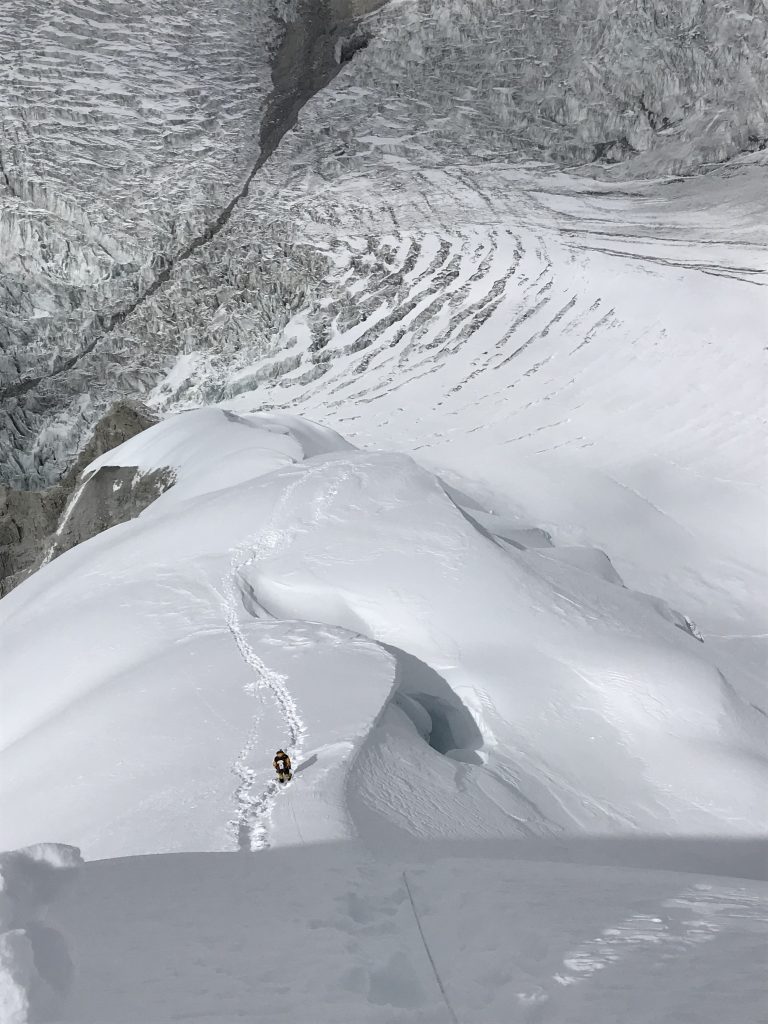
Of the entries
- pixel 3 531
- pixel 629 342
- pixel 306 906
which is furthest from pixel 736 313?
pixel 306 906

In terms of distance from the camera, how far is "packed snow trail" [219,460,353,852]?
20.0ft

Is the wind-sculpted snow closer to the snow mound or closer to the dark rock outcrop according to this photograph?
the dark rock outcrop

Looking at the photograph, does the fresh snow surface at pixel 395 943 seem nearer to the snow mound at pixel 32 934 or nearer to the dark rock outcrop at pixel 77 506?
the snow mound at pixel 32 934

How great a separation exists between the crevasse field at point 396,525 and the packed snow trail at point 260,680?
48mm

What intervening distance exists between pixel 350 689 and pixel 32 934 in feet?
13.6

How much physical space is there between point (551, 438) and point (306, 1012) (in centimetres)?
2155

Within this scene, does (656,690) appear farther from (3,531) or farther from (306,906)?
(3,531)

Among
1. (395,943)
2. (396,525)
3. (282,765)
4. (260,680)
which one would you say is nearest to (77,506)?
(396,525)

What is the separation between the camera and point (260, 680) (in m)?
8.67

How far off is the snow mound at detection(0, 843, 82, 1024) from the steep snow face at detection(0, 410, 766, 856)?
24.9 inches

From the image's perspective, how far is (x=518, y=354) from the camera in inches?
1144

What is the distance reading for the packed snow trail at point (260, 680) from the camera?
6.09 metres

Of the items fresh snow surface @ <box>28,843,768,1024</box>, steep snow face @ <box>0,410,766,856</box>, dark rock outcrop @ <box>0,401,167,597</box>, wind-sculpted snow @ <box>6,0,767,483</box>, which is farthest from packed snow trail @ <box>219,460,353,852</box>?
wind-sculpted snow @ <box>6,0,767,483</box>

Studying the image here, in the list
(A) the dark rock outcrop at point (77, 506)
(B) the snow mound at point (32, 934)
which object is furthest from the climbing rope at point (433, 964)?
(A) the dark rock outcrop at point (77, 506)
